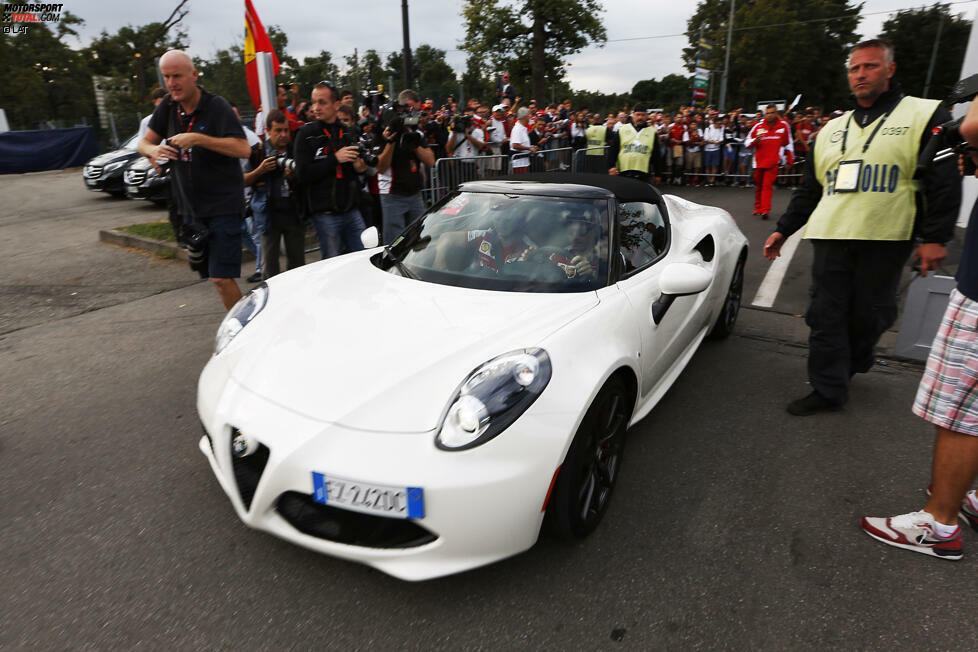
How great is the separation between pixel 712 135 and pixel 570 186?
1271 cm

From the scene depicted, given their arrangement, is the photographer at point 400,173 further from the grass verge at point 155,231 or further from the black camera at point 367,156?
the grass verge at point 155,231

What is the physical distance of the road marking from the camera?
18.3 feet

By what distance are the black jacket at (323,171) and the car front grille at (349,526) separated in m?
3.39

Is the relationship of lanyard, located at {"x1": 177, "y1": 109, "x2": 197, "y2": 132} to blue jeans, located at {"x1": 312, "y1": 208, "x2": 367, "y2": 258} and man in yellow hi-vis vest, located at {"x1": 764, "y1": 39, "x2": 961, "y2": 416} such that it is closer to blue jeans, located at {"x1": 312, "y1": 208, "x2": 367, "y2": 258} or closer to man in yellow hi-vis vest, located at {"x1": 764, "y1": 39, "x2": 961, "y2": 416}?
blue jeans, located at {"x1": 312, "y1": 208, "x2": 367, "y2": 258}

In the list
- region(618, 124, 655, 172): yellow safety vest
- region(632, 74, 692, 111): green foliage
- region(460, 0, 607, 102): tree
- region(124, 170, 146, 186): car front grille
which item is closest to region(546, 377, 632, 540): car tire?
region(618, 124, 655, 172): yellow safety vest

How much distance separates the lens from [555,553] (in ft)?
7.51

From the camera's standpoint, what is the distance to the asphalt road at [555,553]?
6.38 feet

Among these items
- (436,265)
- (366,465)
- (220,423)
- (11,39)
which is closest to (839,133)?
(436,265)

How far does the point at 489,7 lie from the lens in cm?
3075

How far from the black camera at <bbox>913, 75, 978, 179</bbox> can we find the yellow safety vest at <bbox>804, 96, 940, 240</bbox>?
0.12 m

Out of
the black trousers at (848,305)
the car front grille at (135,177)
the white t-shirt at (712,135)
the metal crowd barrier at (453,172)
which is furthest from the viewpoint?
the white t-shirt at (712,135)

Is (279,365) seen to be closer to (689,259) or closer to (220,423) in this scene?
(220,423)

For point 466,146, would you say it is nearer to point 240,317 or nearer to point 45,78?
point 240,317

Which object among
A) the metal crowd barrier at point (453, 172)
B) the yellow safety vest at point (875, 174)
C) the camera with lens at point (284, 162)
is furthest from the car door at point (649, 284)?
the metal crowd barrier at point (453, 172)
